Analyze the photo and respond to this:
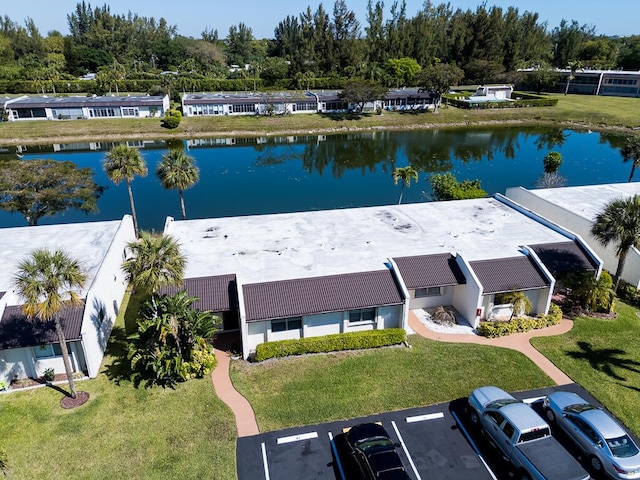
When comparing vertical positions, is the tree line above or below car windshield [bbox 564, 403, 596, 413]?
above

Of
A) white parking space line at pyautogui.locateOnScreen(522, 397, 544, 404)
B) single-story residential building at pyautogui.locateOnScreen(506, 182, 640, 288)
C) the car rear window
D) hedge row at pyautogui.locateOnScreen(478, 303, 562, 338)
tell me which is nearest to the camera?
the car rear window

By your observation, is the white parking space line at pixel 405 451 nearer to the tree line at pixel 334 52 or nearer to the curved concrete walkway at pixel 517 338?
the curved concrete walkway at pixel 517 338

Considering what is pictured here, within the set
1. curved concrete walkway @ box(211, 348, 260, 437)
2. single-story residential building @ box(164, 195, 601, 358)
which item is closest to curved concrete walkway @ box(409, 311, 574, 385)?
single-story residential building @ box(164, 195, 601, 358)

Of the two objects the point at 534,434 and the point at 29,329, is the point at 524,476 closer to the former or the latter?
the point at 534,434

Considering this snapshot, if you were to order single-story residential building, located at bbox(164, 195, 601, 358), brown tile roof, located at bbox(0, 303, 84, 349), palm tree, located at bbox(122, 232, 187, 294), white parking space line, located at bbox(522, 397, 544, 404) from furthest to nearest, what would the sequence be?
single-story residential building, located at bbox(164, 195, 601, 358), brown tile roof, located at bbox(0, 303, 84, 349), palm tree, located at bbox(122, 232, 187, 294), white parking space line, located at bbox(522, 397, 544, 404)

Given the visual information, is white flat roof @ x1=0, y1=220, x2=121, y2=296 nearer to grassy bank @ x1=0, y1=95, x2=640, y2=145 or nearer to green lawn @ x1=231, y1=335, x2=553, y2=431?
green lawn @ x1=231, y1=335, x2=553, y2=431

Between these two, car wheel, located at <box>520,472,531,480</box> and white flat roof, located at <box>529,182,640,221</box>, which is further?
white flat roof, located at <box>529,182,640,221</box>

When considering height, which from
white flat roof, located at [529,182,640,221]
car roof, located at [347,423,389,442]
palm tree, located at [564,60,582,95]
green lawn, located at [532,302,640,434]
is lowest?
green lawn, located at [532,302,640,434]
